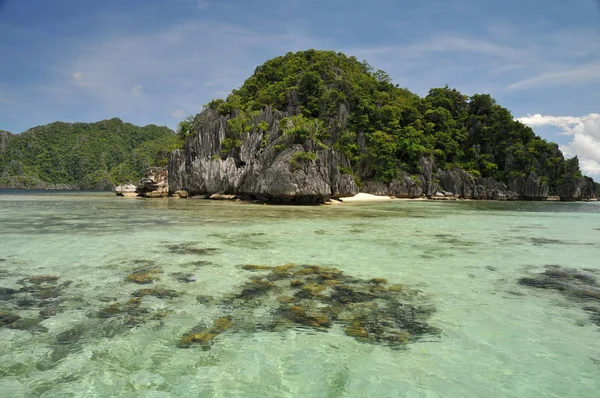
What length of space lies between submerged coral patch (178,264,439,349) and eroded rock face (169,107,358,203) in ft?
70.8

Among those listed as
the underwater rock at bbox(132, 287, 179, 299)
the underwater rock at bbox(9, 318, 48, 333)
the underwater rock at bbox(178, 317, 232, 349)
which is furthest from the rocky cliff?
the underwater rock at bbox(9, 318, 48, 333)

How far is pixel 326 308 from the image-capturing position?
4816mm

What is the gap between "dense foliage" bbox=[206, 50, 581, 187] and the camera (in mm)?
45438

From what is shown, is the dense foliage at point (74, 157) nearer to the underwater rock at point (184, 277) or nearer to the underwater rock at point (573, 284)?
the underwater rock at point (184, 277)

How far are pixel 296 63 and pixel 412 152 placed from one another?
73.1ft

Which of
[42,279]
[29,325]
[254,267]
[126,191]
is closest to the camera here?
[29,325]

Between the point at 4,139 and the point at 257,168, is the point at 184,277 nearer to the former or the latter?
the point at 257,168

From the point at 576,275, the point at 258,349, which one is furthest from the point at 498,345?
the point at 576,275

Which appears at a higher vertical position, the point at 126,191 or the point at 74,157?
the point at 74,157

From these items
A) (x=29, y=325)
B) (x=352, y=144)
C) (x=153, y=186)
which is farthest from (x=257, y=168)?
(x=29, y=325)

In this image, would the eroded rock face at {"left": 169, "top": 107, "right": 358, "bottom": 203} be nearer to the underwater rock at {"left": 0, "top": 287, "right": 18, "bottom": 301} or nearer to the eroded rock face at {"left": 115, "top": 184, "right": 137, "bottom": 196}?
the eroded rock face at {"left": 115, "top": 184, "right": 137, "bottom": 196}

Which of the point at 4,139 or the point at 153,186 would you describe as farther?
→ the point at 4,139

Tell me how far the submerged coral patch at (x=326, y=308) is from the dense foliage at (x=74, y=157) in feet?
300

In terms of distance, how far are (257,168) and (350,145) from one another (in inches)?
763
